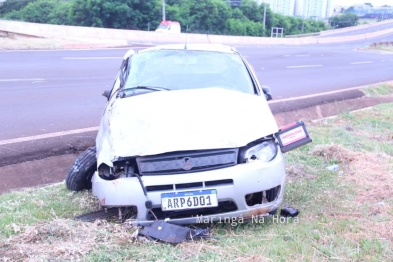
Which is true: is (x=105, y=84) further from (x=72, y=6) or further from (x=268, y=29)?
(x=268, y=29)

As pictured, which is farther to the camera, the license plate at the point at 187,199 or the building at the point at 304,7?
the building at the point at 304,7

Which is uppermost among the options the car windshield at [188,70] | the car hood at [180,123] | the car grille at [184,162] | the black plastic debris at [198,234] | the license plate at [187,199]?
the car windshield at [188,70]

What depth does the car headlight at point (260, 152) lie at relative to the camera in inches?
159

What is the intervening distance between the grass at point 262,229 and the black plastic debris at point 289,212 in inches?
2.6

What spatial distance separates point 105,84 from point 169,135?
9.09 m

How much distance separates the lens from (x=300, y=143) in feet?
14.8

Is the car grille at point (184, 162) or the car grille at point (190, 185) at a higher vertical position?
the car grille at point (184, 162)

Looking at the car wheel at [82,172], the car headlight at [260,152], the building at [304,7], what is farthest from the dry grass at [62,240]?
the building at [304,7]

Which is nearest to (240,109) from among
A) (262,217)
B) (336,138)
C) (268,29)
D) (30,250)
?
(262,217)

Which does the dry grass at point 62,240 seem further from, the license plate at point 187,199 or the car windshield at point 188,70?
the car windshield at point 188,70

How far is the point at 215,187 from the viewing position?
3.81 metres


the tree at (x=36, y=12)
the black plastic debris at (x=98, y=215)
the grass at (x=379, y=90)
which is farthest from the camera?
the tree at (x=36, y=12)

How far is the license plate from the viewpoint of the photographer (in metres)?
3.79

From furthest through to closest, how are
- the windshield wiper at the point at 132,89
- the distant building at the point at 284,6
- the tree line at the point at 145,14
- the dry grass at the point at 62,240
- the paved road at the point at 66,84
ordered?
the distant building at the point at 284,6 < the tree line at the point at 145,14 < the paved road at the point at 66,84 < the windshield wiper at the point at 132,89 < the dry grass at the point at 62,240
